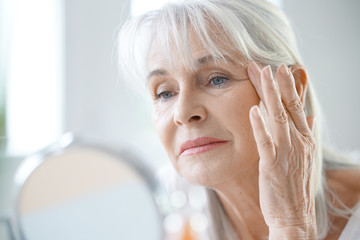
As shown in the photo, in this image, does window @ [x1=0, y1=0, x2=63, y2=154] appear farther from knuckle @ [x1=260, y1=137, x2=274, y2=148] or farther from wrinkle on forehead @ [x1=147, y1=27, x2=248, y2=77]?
knuckle @ [x1=260, y1=137, x2=274, y2=148]

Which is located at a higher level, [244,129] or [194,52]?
[194,52]

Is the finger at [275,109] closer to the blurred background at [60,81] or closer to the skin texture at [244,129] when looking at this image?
the skin texture at [244,129]

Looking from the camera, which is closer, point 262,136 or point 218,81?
point 262,136

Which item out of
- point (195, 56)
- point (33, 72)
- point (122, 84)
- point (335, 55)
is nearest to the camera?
point (195, 56)

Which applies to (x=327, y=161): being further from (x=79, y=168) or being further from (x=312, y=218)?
(x=79, y=168)

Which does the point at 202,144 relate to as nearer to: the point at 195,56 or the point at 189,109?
the point at 189,109

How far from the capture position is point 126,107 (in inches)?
64.9

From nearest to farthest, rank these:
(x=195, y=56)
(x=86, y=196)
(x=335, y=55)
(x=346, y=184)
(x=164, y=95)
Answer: (x=86, y=196), (x=195, y=56), (x=164, y=95), (x=346, y=184), (x=335, y=55)

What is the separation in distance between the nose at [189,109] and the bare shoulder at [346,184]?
48cm

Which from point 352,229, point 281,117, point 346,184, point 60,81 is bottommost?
point 352,229

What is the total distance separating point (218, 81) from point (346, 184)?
491 mm

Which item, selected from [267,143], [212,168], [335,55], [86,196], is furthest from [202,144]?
[335,55]

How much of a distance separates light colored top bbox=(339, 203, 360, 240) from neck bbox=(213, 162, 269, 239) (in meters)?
0.19

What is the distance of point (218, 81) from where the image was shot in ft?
2.89
